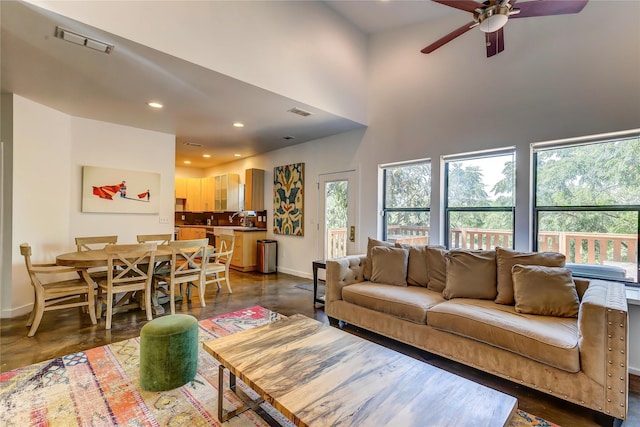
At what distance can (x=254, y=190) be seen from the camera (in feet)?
21.4

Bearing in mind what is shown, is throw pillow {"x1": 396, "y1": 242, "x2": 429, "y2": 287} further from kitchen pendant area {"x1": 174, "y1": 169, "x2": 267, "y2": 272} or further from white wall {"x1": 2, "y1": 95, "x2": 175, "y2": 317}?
white wall {"x1": 2, "y1": 95, "x2": 175, "y2": 317}

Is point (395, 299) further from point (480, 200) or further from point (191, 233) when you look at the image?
point (191, 233)

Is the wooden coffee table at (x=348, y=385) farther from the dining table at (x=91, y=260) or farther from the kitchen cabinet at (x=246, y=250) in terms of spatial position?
the kitchen cabinet at (x=246, y=250)

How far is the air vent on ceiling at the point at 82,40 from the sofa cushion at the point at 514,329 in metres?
3.60

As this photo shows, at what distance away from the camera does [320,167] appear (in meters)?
5.40

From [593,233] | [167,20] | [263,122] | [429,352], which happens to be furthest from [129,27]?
[593,233]

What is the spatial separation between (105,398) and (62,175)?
3.57 metres

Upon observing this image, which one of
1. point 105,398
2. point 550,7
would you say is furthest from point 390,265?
point 105,398

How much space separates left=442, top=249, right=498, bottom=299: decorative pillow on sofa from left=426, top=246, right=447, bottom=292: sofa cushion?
0.14m

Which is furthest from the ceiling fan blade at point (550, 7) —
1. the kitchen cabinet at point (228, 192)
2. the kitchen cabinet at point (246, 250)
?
the kitchen cabinet at point (228, 192)

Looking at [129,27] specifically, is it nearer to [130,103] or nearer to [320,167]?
[130,103]

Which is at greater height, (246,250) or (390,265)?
(390,265)

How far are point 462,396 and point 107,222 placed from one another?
524 cm

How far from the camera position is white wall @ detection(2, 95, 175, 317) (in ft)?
11.5
